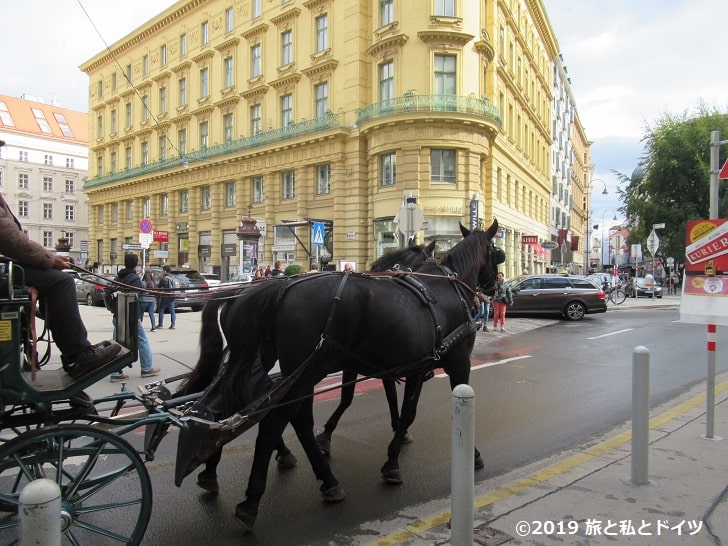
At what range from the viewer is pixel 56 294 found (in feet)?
10.2

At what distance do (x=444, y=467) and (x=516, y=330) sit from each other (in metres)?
11.8

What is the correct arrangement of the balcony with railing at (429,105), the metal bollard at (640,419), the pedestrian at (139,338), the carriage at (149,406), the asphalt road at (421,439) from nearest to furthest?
the carriage at (149,406)
the asphalt road at (421,439)
the metal bollard at (640,419)
the pedestrian at (139,338)
the balcony with railing at (429,105)

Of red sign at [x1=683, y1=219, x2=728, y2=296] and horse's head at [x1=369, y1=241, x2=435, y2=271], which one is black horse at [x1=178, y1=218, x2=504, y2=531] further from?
red sign at [x1=683, y1=219, x2=728, y2=296]

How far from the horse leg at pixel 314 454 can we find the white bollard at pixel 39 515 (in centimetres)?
217

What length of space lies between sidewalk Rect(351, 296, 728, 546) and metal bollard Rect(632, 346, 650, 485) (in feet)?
0.37

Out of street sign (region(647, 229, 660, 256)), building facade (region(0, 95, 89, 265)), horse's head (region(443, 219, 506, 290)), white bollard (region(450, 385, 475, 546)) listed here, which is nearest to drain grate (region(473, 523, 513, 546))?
white bollard (region(450, 385, 475, 546))

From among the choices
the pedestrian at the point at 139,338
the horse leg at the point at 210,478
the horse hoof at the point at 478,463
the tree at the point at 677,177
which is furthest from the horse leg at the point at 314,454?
the tree at the point at 677,177

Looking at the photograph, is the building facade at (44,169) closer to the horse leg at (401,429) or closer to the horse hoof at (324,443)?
the horse hoof at (324,443)

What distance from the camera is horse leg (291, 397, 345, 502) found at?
390cm

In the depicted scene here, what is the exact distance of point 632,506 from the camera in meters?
3.64

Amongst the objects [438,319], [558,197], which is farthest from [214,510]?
[558,197]

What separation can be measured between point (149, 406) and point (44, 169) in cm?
7756

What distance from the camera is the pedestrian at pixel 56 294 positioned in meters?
2.93

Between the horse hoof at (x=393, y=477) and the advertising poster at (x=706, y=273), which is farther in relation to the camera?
the advertising poster at (x=706, y=273)
